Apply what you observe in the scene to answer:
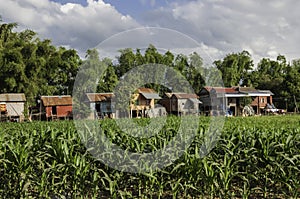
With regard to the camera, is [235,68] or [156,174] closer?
[156,174]

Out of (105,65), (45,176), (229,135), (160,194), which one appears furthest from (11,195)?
(105,65)

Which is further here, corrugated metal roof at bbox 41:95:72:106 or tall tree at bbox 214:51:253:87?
tall tree at bbox 214:51:253:87

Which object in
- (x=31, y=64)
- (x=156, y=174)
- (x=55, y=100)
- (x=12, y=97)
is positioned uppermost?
(x=31, y=64)

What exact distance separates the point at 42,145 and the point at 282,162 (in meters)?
4.33

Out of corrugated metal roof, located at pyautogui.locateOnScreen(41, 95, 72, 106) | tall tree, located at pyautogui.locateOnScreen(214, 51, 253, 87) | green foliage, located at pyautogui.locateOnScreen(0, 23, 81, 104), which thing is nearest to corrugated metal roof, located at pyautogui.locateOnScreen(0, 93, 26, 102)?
green foliage, located at pyautogui.locateOnScreen(0, 23, 81, 104)

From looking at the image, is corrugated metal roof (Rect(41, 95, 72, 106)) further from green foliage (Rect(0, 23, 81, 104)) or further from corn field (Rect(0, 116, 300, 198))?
corn field (Rect(0, 116, 300, 198))

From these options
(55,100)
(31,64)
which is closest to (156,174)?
(31,64)

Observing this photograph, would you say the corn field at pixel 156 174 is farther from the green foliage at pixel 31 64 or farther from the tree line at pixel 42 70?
the green foliage at pixel 31 64

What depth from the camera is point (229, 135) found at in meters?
7.53

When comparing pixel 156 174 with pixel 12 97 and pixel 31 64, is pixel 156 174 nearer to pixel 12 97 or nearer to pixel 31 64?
pixel 12 97

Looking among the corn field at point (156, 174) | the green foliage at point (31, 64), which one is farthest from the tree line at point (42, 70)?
the corn field at point (156, 174)

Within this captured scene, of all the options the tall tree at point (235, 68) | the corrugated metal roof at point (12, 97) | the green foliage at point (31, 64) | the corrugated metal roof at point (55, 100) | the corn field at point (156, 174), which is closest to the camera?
the corn field at point (156, 174)

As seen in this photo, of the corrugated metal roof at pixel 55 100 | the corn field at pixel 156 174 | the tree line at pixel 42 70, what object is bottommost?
the corn field at pixel 156 174

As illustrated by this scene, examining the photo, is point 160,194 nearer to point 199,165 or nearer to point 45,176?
point 199,165
